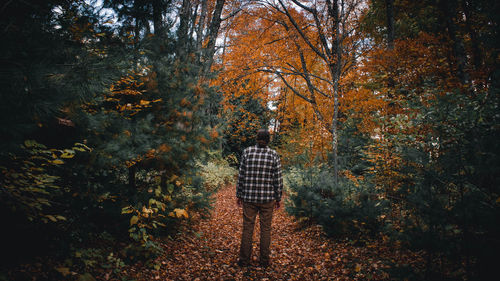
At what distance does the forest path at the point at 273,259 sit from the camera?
3.44 meters

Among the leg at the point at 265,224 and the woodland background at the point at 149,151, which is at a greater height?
the woodland background at the point at 149,151

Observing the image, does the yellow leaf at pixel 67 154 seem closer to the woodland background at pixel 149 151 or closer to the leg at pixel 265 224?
the woodland background at pixel 149 151

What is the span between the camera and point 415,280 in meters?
2.16

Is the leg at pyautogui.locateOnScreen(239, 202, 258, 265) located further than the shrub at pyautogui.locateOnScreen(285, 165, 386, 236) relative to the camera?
No

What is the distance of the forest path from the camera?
11.3 ft

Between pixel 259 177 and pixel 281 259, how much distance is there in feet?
5.94

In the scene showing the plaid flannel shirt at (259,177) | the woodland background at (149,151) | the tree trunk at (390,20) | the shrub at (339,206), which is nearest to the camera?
the woodland background at (149,151)

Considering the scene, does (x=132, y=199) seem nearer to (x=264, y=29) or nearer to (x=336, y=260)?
(x=336, y=260)

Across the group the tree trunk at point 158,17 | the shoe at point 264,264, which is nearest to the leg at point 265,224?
the shoe at point 264,264

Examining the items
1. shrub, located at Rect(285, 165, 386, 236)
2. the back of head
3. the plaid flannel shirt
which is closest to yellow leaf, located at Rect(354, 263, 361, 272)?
shrub, located at Rect(285, 165, 386, 236)

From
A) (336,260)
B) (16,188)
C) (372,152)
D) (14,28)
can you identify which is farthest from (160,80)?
(372,152)

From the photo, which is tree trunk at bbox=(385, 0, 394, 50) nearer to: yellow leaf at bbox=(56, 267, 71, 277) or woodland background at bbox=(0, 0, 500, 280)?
woodland background at bbox=(0, 0, 500, 280)

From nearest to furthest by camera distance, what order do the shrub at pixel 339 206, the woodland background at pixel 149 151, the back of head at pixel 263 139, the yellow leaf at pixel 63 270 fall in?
the woodland background at pixel 149 151 < the yellow leaf at pixel 63 270 < the back of head at pixel 263 139 < the shrub at pixel 339 206

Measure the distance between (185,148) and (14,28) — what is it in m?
2.34
